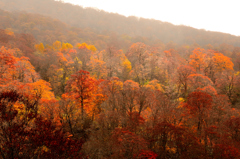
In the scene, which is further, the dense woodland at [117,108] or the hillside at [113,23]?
the hillside at [113,23]

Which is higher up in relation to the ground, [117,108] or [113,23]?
[113,23]

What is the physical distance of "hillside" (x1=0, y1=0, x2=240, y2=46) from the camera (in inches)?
4801

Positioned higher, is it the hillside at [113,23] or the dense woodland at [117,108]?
the hillside at [113,23]

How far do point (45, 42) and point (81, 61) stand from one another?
38940 mm

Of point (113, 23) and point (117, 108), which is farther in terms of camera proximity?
point (113, 23)

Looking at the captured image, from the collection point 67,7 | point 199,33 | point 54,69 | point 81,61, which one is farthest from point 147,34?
point 54,69

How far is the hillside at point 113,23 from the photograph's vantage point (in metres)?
122

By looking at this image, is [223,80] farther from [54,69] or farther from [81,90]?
[54,69]

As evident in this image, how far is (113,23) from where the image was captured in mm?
141250

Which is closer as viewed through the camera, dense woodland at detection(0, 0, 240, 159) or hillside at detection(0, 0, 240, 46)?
dense woodland at detection(0, 0, 240, 159)

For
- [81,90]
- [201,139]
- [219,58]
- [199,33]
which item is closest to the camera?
[201,139]

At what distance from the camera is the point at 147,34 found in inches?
5256

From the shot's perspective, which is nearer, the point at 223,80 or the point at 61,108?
the point at 61,108

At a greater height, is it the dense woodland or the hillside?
the hillside
